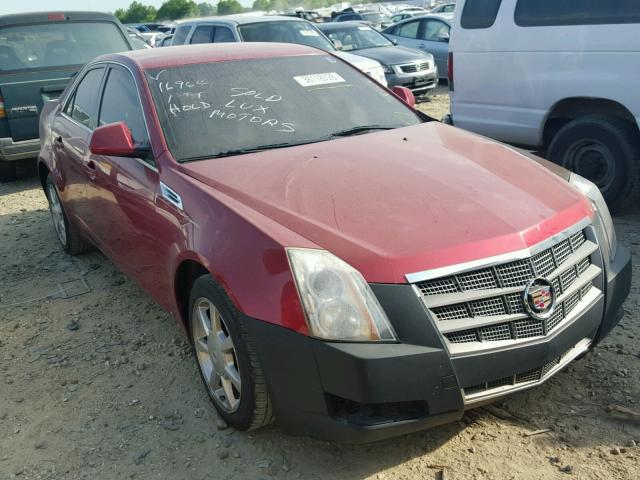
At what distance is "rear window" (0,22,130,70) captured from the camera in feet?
24.8

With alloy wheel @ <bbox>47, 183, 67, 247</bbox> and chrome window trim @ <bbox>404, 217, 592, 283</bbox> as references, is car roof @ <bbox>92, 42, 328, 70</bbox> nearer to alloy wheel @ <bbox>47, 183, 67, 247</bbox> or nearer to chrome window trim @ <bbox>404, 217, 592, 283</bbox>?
alloy wheel @ <bbox>47, 183, 67, 247</bbox>

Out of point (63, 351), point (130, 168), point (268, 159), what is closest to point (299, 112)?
point (268, 159)

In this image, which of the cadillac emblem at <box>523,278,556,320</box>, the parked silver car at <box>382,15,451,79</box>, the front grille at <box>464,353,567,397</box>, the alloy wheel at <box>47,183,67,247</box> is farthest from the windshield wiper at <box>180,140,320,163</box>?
the parked silver car at <box>382,15,451,79</box>

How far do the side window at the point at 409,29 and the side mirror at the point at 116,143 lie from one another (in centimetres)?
1185

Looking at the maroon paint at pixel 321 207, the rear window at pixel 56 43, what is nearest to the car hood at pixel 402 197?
the maroon paint at pixel 321 207

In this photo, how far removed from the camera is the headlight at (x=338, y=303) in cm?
234

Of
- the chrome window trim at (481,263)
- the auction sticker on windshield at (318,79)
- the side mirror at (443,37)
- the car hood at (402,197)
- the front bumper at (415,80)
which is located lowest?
the front bumper at (415,80)

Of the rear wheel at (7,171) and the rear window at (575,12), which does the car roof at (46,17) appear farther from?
the rear window at (575,12)

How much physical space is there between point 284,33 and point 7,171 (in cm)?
434

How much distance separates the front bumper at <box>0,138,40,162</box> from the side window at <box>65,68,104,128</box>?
106 inches

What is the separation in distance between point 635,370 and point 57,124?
13.9 ft

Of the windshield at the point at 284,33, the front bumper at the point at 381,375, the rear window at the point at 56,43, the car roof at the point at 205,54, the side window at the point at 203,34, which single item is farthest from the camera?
the side window at the point at 203,34

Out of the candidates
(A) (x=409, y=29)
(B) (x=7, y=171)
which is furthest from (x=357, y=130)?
(A) (x=409, y=29)

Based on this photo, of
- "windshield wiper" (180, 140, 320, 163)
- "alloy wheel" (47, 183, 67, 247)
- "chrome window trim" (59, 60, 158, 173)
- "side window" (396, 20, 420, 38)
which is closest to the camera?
"windshield wiper" (180, 140, 320, 163)
